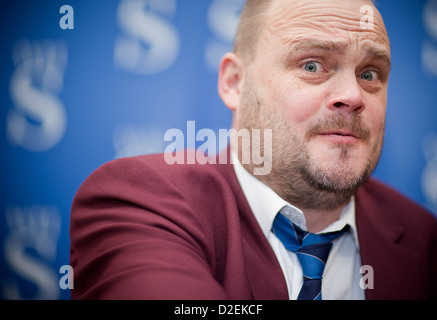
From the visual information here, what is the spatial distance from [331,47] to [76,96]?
1253 mm

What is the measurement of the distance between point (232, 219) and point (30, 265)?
1.27 meters

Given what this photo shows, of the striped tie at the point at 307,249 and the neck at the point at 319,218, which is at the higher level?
the neck at the point at 319,218

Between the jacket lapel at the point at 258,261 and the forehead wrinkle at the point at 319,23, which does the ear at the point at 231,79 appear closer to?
the forehead wrinkle at the point at 319,23

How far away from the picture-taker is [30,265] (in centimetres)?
169

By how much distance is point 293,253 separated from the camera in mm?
1131

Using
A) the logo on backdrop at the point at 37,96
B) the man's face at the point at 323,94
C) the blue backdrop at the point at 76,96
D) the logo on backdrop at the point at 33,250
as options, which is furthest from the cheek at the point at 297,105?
the logo on backdrop at the point at 33,250

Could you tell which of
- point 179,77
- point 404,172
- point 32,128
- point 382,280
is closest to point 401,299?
point 382,280

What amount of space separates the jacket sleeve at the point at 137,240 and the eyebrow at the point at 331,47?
63 centimetres

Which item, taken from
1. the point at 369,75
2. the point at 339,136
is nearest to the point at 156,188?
the point at 339,136

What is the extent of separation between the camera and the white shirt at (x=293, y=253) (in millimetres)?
1114

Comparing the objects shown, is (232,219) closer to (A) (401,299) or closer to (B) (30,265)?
(A) (401,299)

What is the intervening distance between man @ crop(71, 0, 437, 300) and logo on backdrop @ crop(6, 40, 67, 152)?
2.68ft

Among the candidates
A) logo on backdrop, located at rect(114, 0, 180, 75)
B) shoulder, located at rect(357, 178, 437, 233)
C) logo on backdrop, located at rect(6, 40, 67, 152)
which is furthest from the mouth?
logo on backdrop, located at rect(6, 40, 67, 152)

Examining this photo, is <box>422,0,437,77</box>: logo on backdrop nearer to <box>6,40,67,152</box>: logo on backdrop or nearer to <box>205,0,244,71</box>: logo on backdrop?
<box>205,0,244,71</box>: logo on backdrop
